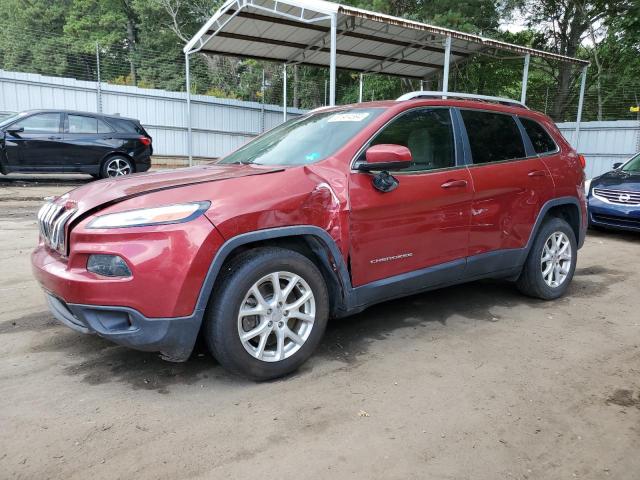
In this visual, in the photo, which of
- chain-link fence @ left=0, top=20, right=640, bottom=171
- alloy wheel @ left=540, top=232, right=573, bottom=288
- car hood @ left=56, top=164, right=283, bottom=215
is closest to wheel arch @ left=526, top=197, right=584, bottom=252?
alloy wheel @ left=540, top=232, right=573, bottom=288

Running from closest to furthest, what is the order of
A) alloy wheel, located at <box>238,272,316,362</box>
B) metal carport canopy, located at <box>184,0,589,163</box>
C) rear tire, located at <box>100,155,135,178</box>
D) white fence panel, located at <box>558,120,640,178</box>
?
alloy wheel, located at <box>238,272,316,362</box>, metal carport canopy, located at <box>184,0,589,163</box>, rear tire, located at <box>100,155,135,178</box>, white fence panel, located at <box>558,120,640,178</box>

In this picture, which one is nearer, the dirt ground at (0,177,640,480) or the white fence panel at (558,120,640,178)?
the dirt ground at (0,177,640,480)

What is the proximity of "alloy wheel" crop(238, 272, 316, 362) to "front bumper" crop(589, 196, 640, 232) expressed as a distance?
671cm

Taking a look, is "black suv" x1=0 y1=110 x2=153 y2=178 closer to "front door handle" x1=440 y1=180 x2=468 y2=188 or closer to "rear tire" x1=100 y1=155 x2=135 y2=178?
"rear tire" x1=100 y1=155 x2=135 y2=178

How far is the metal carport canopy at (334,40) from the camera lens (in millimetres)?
10023

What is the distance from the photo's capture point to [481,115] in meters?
4.30

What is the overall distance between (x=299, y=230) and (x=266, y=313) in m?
0.52

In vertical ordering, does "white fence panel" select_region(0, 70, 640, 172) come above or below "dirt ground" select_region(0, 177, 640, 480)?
above

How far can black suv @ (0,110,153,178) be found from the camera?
10.8 metres

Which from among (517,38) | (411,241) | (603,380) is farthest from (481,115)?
(517,38)

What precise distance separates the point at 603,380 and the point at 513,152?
2.05m

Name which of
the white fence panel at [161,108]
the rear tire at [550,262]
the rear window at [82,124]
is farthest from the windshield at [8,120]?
the rear tire at [550,262]

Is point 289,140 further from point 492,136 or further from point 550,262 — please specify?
point 550,262

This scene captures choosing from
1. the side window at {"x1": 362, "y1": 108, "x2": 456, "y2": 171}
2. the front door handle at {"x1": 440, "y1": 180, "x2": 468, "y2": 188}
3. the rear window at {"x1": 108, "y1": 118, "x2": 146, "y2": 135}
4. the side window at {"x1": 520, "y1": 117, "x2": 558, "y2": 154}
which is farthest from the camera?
the rear window at {"x1": 108, "y1": 118, "x2": 146, "y2": 135}
